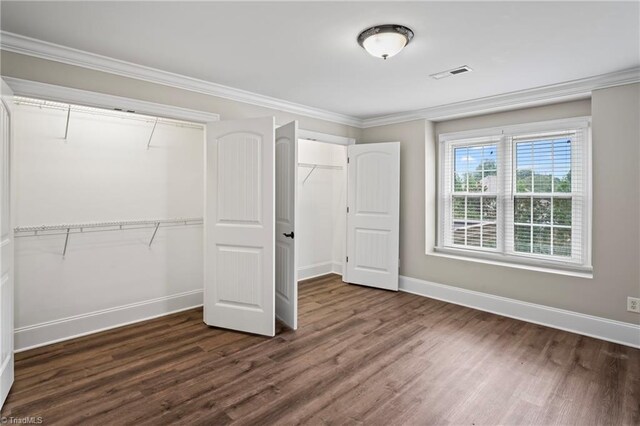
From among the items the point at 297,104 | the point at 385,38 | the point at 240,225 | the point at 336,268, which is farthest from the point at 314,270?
the point at 385,38

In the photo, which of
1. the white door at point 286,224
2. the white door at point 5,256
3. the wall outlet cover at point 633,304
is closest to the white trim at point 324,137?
the white door at point 286,224

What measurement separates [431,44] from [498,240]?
259 cm

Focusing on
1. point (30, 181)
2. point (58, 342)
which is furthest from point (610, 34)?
point (58, 342)

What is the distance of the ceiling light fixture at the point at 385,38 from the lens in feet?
7.56

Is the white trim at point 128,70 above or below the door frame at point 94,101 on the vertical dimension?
above

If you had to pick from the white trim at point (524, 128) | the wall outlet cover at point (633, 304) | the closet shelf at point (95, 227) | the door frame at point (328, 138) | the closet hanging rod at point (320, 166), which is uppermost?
the door frame at point (328, 138)

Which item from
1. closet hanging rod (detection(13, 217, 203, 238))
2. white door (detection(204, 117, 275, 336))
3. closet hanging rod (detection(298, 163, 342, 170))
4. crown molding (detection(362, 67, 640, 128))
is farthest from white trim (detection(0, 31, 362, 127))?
crown molding (detection(362, 67, 640, 128))

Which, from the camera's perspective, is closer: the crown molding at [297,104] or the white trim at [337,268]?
the crown molding at [297,104]

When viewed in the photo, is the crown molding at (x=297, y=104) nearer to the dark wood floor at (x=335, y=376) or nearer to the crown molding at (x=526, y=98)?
the crown molding at (x=526, y=98)

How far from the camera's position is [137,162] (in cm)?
362

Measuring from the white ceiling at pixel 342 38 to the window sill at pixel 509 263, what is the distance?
191 centimetres

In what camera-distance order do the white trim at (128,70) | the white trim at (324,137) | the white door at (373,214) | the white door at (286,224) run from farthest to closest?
the white door at (373,214), the white trim at (324,137), the white door at (286,224), the white trim at (128,70)

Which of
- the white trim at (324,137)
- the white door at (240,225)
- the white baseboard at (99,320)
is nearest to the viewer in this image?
the white baseboard at (99,320)

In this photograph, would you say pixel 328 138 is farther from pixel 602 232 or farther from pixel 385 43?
pixel 602 232
